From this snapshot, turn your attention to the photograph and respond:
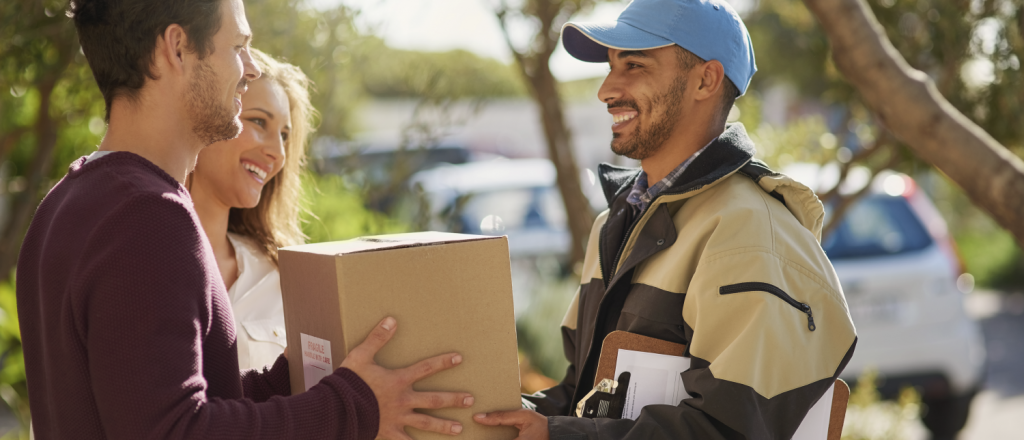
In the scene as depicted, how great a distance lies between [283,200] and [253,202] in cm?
27

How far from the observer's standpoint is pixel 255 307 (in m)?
2.48

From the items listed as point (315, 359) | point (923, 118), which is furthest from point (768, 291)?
point (923, 118)

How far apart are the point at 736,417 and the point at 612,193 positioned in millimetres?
865

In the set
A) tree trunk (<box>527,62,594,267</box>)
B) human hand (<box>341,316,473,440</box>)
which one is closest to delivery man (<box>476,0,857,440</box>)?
human hand (<box>341,316,473,440</box>)

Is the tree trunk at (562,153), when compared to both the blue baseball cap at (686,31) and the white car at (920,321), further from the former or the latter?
the blue baseball cap at (686,31)

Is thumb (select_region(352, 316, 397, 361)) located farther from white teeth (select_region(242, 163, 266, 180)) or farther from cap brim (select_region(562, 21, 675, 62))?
white teeth (select_region(242, 163, 266, 180))

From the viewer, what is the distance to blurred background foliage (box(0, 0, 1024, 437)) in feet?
12.4

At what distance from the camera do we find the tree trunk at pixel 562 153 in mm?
4574

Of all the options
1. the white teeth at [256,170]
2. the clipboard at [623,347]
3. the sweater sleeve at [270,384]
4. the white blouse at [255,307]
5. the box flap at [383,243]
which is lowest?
the white blouse at [255,307]

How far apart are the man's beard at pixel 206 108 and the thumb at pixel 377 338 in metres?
0.50

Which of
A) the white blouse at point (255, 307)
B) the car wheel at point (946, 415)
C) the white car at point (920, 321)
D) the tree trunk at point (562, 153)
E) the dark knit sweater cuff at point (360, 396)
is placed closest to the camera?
the dark knit sweater cuff at point (360, 396)

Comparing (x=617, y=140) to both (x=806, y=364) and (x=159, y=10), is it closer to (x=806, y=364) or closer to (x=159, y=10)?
(x=806, y=364)

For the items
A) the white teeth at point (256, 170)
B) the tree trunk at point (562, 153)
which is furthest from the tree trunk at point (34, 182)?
the tree trunk at point (562, 153)

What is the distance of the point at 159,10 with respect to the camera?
152cm
